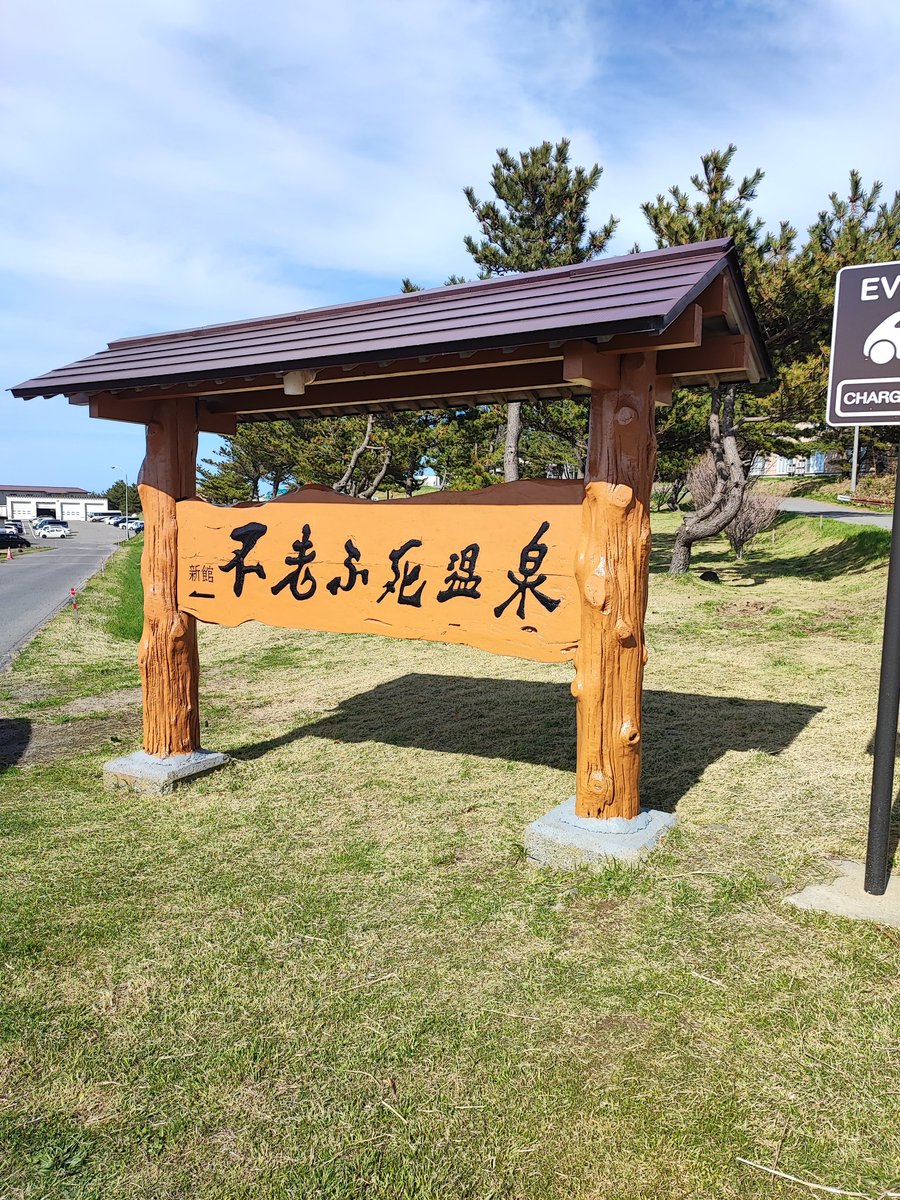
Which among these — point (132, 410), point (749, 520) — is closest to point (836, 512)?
point (749, 520)

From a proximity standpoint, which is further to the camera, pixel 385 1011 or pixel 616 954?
pixel 616 954

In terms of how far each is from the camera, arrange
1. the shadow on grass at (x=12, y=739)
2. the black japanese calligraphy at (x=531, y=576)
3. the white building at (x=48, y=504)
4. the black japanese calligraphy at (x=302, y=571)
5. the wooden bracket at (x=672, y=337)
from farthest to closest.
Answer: the white building at (x=48, y=504)
the shadow on grass at (x=12, y=739)
the black japanese calligraphy at (x=302, y=571)
the black japanese calligraphy at (x=531, y=576)
the wooden bracket at (x=672, y=337)

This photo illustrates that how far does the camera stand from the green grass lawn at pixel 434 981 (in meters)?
2.40

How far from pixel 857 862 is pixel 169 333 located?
5786mm

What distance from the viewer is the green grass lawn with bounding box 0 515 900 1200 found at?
240 centimetres

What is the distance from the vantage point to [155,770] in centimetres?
562

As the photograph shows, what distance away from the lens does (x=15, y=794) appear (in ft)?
18.6

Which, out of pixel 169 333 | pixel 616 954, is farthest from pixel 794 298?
pixel 616 954

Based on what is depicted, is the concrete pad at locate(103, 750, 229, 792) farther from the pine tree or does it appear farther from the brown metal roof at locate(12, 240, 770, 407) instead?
the pine tree

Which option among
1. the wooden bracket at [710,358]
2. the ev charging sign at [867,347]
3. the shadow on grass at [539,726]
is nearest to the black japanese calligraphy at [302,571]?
the shadow on grass at [539,726]

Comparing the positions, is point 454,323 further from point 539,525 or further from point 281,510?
point 281,510

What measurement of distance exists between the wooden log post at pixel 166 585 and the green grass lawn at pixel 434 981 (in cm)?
53

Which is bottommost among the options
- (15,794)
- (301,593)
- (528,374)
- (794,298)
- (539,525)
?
(15,794)

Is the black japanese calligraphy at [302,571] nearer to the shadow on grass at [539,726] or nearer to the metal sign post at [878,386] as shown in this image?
the shadow on grass at [539,726]
